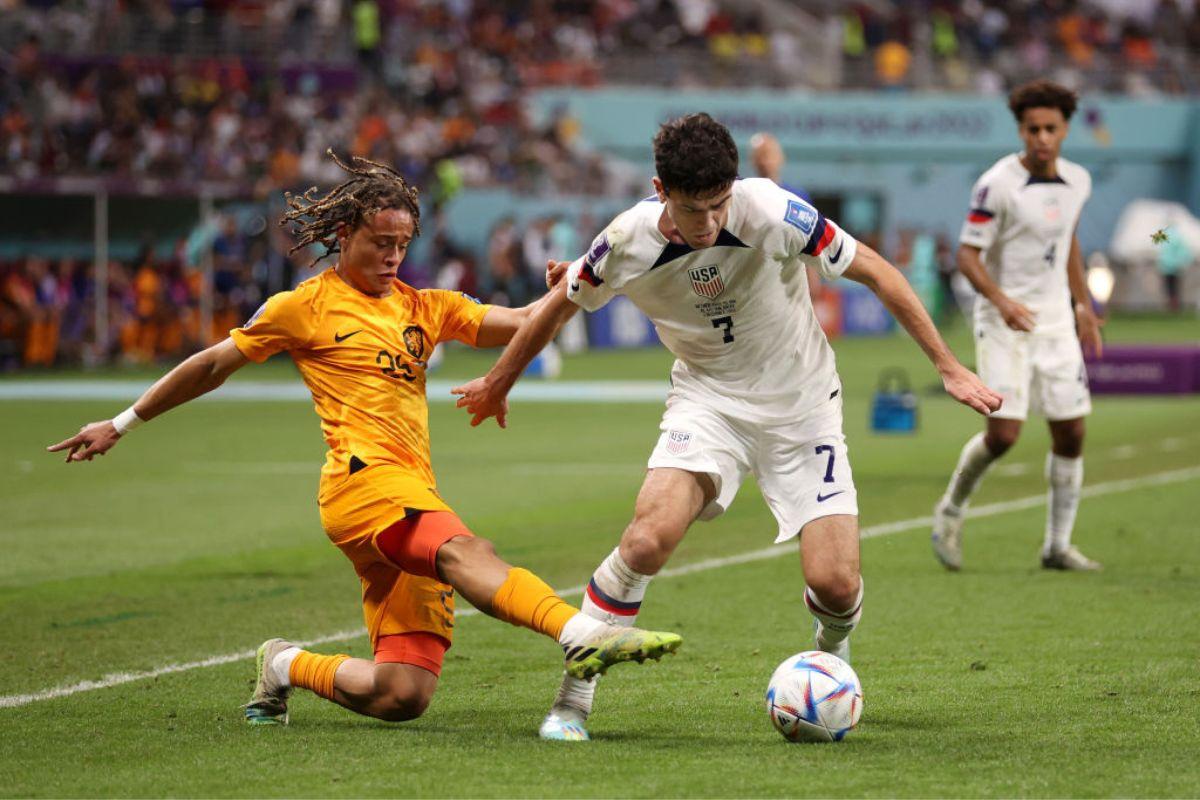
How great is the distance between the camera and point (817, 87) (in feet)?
147

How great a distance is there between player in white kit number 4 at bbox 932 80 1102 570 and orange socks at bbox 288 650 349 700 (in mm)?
4579

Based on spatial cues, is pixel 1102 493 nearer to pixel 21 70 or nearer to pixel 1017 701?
pixel 1017 701

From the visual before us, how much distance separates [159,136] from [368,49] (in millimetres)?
6884

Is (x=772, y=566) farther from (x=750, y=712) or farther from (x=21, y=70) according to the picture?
(x=21, y=70)

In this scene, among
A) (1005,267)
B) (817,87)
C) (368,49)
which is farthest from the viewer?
(817,87)

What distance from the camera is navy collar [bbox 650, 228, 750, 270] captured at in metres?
6.00

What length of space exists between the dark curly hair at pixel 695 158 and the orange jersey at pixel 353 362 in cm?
121

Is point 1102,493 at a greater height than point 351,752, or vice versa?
point 351,752

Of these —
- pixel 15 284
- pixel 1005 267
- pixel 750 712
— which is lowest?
pixel 15 284

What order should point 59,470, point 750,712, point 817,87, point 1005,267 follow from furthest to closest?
point 817,87 < point 59,470 < point 1005,267 < point 750,712

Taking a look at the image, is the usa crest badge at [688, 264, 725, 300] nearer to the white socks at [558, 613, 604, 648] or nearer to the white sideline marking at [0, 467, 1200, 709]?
the white socks at [558, 613, 604, 648]

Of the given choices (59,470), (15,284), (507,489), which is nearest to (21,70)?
(15,284)

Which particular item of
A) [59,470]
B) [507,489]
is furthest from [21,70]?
[507,489]

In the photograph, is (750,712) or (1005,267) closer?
(750,712)
